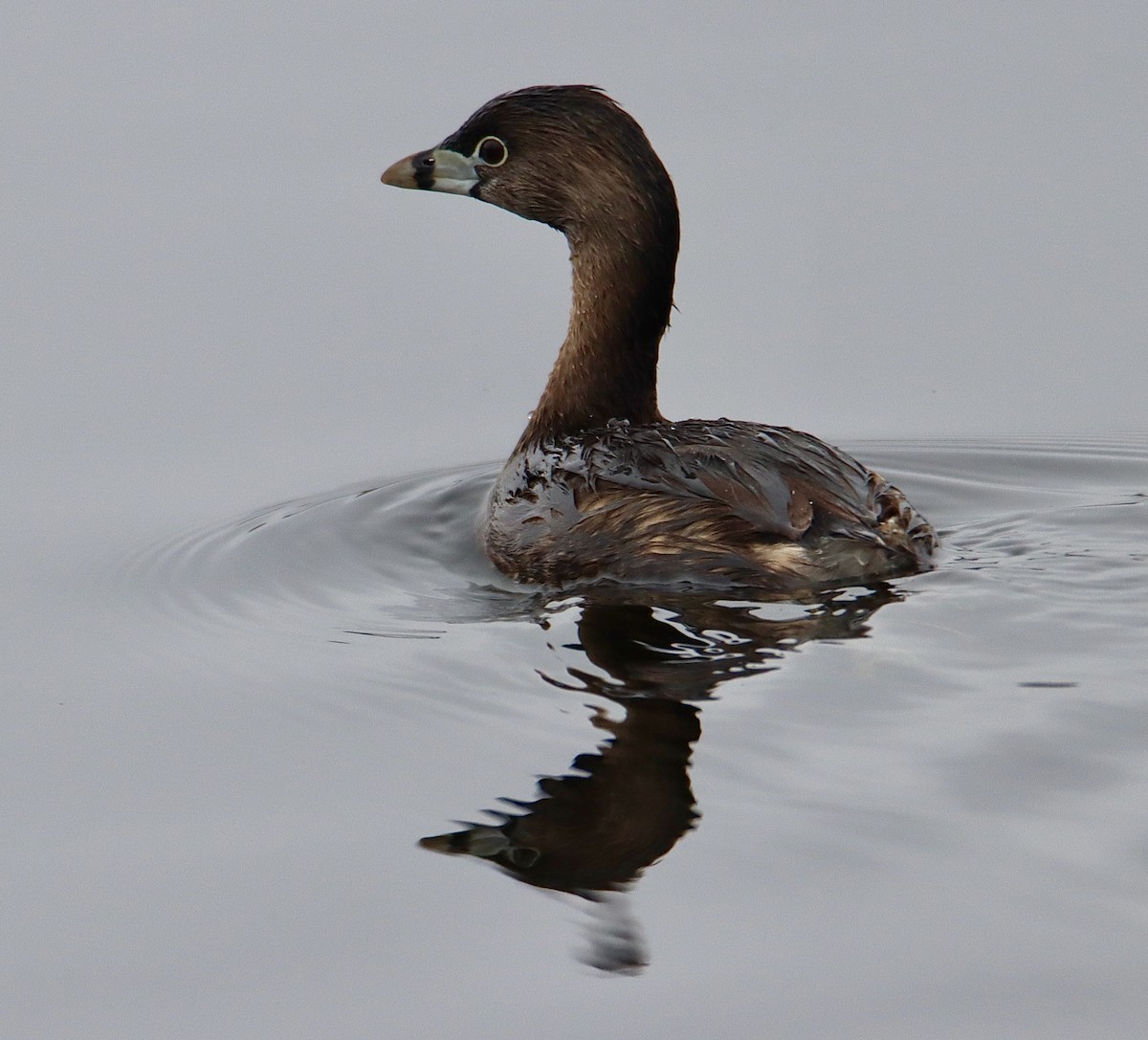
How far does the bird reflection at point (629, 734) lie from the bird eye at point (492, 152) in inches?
86.0

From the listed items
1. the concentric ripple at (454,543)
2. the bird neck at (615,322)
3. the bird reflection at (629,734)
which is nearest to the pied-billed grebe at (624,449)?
the bird neck at (615,322)

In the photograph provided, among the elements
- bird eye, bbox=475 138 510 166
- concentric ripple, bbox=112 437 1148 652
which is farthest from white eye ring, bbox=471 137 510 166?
concentric ripple, bbox=112 437 1148 652

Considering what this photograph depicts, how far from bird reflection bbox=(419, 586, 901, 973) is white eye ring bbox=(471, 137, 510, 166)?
2185mm

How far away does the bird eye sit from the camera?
784 centimetres

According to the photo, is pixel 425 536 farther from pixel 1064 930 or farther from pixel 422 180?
pixel 1064 930

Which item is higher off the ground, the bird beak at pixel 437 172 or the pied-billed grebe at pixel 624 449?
the bird beak at pixel 437 172

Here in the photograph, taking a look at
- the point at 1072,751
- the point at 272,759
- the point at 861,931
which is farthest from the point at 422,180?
the point at 861,931

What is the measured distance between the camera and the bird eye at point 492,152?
784 centimetres

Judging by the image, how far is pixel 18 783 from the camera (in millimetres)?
5547

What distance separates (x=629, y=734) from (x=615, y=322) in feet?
8.45

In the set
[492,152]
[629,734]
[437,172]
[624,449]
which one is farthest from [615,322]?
[629,734]

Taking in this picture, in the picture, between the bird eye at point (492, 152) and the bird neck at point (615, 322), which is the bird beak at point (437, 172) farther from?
the bird neck at point (615, 322)

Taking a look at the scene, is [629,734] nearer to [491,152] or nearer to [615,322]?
[615,322]

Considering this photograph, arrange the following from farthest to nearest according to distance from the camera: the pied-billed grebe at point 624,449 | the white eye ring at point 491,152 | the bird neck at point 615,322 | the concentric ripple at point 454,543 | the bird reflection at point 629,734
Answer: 1. the white eye ring at point 491,152
2. the bird neck at point 615,322
3. the concentric ripple at point 454,543
4. the pied-billed grebe at point 624,449
5. the bird reflection at point 629,734
